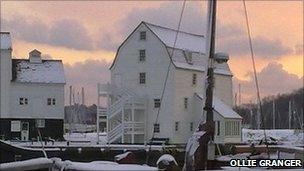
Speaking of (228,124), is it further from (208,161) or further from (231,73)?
(208,161)

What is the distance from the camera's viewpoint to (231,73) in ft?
224

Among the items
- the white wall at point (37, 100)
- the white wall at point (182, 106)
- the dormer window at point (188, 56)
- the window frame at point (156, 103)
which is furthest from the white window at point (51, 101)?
the dormer window at point (188, 56)

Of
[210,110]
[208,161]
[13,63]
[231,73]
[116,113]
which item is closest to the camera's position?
[208,161]

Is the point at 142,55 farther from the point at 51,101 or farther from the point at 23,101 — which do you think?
the point at 23,101

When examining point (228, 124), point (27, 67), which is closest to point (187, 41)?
point (228, 124)

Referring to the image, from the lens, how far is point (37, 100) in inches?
2395

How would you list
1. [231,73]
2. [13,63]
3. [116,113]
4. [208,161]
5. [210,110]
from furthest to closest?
1. [231,73]
2. [13,63]
3. [116,113]
4. [210,110]
5. [208,161]

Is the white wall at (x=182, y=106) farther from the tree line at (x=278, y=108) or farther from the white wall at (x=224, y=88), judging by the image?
the tree line at (x=278, y=108)

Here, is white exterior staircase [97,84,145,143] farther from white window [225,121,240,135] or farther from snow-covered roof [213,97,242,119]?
white window [225,121,240,135]

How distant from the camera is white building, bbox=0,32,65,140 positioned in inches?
2327

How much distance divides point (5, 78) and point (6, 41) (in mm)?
4296

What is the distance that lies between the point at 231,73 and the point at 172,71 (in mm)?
13795

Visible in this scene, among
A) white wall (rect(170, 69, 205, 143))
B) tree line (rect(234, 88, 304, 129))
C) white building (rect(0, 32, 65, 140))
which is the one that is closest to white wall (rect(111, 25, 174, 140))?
white wall (rect(170, 69, 205, 143))

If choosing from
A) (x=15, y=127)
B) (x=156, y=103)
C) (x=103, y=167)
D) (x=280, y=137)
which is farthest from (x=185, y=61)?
(x=103, y=167)
